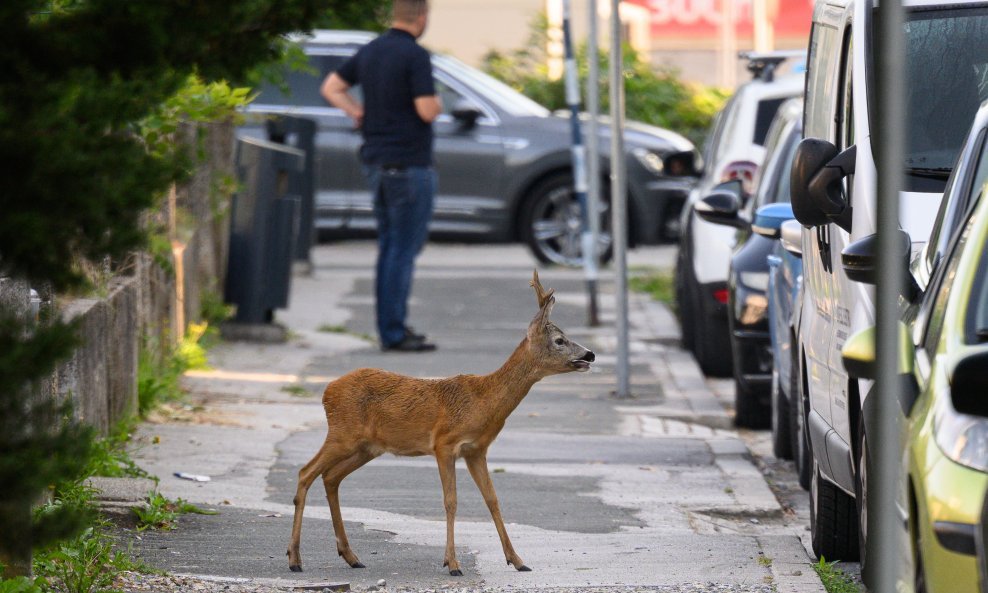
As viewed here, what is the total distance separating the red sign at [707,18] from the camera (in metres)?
33.3

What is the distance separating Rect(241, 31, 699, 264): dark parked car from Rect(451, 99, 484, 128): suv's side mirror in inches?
1.9

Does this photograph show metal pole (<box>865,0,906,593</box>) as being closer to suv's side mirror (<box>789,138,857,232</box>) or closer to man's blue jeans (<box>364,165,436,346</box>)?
suv's side mirror (<box>789,138,857,232</box>)

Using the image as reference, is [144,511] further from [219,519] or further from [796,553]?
[796,553]

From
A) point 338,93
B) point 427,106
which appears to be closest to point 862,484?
point 427,106

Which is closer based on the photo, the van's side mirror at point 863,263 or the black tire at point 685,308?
the van's side mirror at point 863,263

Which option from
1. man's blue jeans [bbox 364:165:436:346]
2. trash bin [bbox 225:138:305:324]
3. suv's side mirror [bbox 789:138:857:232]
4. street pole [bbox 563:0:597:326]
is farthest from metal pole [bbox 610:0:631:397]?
suv's side mirror [bbox 789:138:857:232]

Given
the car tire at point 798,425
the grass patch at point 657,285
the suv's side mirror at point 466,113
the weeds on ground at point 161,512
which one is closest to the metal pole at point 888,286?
the weeds on ground at point 161,512

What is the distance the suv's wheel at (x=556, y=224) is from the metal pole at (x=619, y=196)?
6784 millimetres

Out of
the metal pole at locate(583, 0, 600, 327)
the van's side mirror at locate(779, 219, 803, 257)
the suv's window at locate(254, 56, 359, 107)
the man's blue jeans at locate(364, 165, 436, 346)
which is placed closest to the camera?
the van's side mirror at locate(779, 219, 803, 257)

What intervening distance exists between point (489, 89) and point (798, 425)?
9.95 m

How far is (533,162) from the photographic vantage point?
1705 centimetres

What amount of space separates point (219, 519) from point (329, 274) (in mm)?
10608

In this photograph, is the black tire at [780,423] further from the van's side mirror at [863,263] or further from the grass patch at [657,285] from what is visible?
the grass patch at [657,285]

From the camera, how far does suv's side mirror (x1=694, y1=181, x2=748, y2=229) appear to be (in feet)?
31.0
